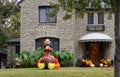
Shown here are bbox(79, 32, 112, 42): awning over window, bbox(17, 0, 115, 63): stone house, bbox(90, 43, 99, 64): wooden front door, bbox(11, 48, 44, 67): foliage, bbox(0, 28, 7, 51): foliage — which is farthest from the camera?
bbox(0, 28, 7, 51): foliage

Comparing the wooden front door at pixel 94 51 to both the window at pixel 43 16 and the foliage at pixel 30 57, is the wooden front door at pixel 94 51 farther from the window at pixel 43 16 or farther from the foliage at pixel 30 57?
the foliage at pixel 30 57

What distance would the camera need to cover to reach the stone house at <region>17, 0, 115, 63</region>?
33031 millimetres

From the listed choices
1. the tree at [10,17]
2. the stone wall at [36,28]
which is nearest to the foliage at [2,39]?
the tree at [10,17]

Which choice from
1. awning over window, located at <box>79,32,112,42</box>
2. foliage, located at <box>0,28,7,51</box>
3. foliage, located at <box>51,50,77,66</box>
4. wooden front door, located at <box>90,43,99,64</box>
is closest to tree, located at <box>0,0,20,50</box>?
foliage, located at <box>0,28,7,51</box>

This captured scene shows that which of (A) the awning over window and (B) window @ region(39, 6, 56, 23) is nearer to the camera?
(A) the awning over window

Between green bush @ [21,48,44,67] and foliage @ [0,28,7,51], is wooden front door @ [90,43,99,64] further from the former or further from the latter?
foliage @ [0,28,7,51]

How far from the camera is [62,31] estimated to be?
33.2 meters

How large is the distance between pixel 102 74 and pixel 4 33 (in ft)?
106

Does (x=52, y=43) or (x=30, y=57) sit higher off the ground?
(x=52, y=43)

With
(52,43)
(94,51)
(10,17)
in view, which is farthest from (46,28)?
(10,17)

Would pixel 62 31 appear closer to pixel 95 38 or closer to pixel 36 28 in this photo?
pixel 36 28

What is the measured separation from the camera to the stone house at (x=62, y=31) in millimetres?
33031

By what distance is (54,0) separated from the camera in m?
33.5

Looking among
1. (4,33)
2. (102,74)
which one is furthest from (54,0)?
(4,33)
